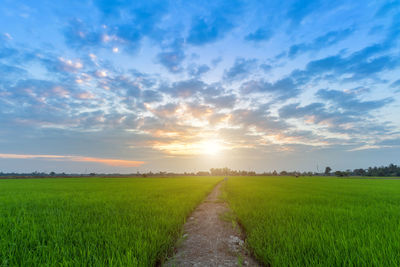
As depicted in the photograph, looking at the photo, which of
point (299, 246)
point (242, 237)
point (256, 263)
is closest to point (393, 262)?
point (299, 246)

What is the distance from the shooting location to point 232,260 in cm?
318

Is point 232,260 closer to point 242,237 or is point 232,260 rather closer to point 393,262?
point 242,237

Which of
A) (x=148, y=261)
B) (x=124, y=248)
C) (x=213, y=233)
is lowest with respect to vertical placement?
(x=213, y=233)

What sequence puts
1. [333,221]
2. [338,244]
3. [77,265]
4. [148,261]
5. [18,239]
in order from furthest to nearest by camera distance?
[333,221]
[18,239]
[338,244]
[148,261]
[77,265]

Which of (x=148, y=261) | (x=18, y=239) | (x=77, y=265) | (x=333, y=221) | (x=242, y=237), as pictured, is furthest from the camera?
(x=333, y=221)

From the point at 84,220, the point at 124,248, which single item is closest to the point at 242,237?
the point at 124,248

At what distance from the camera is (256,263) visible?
3115 millimetres

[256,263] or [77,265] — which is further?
[256,263]

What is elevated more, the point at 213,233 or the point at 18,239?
the point at 18,239

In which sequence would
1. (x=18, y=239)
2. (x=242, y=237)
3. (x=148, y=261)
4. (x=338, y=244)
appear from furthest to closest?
(x=242, y=237) → (x=18, y=239) → (x=338, y=244) → (x=148, y=261)

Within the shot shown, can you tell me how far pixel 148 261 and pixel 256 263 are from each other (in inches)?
73.5

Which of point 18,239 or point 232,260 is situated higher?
point 18,239

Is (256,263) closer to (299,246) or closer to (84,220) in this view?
(299,246)

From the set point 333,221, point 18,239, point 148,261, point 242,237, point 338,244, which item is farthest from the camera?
point 333,221
